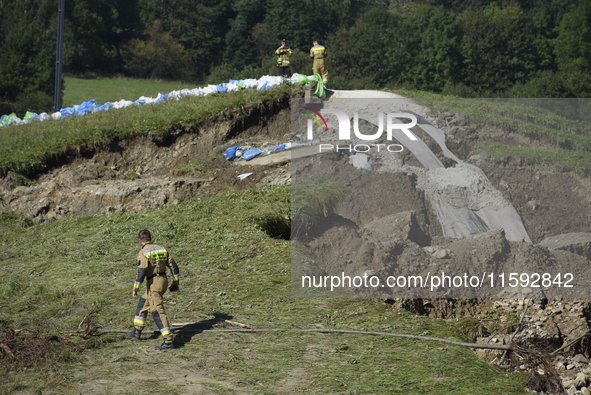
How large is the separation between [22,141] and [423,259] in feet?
36.5

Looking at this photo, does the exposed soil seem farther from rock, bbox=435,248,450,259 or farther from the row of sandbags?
the row of sandbags

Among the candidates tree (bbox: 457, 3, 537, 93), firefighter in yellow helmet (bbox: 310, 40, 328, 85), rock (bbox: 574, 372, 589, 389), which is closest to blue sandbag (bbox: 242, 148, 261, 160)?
firefighter in yellow helmet (bbox: 310, 40, 328, 85)

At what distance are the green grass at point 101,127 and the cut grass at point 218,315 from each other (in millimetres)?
3187

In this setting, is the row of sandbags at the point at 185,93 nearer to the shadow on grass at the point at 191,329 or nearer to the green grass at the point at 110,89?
the shadow on grass at the point at 191,329

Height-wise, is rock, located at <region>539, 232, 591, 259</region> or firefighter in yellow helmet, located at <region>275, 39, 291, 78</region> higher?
firefighter in yellow helmet, located at <region>275, 39, 291, 78</region>

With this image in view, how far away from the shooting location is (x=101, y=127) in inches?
589

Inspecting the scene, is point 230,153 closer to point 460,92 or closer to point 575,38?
point 460,92

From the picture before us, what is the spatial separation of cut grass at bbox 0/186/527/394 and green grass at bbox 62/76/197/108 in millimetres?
26733

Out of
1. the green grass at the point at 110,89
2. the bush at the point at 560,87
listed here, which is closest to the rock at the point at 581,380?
the bush at the point at 560,87

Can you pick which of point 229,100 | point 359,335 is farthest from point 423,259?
point 229,100

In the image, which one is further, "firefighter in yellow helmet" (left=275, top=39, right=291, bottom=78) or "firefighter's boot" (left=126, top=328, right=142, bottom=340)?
"firefighter in yellow helmet" (left=275, top=39, right=291, bottom=78)

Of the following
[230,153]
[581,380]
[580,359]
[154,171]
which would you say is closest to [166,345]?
[581,380]

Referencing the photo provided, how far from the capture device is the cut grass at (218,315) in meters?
5.47

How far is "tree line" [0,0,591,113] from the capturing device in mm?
41812
